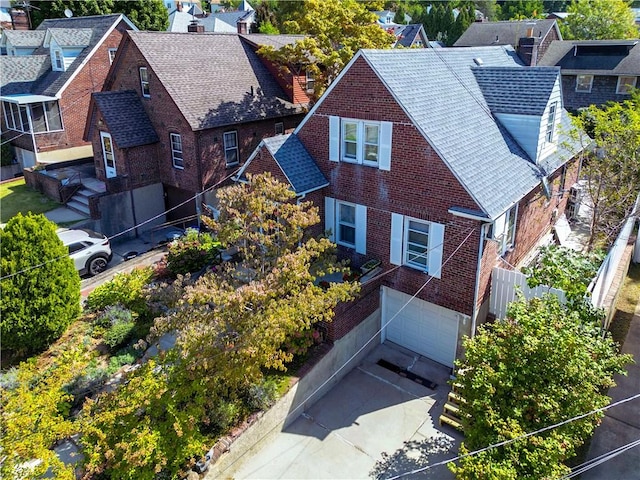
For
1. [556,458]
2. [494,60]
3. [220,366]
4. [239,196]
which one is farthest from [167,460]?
[494,60]

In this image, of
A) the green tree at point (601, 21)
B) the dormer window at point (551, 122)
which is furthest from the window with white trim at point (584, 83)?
the green tree at point (601, 21)

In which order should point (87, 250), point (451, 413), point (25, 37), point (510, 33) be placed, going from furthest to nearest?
point (510, 33) < point (25, 37) < point (87, 250) < point (451, 413)

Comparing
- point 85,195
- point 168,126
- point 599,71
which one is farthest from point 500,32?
point 85,195

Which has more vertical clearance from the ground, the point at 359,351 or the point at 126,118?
the point at 126,118

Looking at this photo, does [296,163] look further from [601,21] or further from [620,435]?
[601,21]

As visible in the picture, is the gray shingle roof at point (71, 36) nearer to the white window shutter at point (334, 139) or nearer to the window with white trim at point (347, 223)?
the white window shutter at point (334, 139)

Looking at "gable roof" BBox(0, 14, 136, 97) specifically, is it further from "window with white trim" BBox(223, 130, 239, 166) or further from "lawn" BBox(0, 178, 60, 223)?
"window with white trim" BBox(223, 130, 239, 166)
